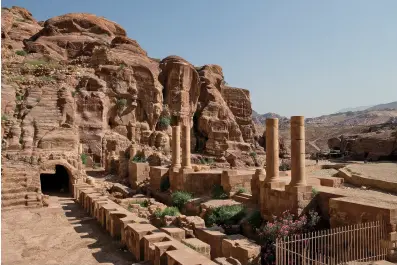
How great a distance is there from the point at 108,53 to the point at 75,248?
1053 inches

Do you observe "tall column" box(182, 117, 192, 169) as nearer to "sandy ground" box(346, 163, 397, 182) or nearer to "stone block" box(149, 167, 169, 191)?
"stone block" box(149, 167, 169, 191)

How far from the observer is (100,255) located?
9.01m

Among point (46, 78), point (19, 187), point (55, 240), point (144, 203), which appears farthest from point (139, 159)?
point (55, 240)

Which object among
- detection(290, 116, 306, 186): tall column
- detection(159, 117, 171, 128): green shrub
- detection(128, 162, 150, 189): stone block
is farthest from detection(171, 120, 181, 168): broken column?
detection(159, 117, 171, 128): green shrub

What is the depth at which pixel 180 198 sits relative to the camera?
54.8ft

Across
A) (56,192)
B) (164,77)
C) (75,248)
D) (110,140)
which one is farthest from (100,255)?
(164,77)

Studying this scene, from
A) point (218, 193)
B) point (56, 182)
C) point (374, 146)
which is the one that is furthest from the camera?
point (374, 146)

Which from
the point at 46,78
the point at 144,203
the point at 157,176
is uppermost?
the point at 46,78

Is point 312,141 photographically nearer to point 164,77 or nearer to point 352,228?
point 164,77

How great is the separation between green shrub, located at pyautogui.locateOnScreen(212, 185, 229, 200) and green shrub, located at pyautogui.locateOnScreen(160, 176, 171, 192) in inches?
151

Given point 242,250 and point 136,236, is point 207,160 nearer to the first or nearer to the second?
point 242,250

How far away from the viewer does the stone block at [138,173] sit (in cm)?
2175

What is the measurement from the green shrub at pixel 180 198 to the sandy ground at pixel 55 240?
4671 mm

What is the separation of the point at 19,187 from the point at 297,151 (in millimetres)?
12610
